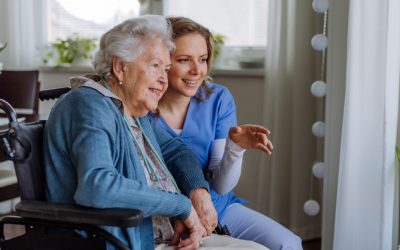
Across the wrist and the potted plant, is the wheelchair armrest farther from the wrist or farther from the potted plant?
the potted plant

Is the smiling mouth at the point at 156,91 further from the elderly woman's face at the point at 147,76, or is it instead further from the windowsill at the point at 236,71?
the windowsill at the point at 236,71

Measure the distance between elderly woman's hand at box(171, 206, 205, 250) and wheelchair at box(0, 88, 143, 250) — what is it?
278 mm

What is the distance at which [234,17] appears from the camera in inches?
144

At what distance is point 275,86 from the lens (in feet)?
10.8

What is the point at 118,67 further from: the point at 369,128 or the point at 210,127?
the point at 369,128

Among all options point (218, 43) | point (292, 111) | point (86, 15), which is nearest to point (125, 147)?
point (292, 111)

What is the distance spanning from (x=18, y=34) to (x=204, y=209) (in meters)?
2.92

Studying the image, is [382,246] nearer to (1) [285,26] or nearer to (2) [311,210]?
(2) [311,210]

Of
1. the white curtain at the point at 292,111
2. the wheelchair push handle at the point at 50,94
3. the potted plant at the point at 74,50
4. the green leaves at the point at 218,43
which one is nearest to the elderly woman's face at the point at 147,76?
the wheelchair push handle at the point at 50,94

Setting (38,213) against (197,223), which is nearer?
(38,213)

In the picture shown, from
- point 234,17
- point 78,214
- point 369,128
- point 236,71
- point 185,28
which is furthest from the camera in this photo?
point 234,17

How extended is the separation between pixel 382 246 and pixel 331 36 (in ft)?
2.93

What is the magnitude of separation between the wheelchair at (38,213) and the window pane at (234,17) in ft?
7.24

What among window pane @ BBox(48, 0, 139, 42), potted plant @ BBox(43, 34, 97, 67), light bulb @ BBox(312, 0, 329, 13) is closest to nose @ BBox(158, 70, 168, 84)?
light bulb @ BBox(312, 0, 329, 13)
